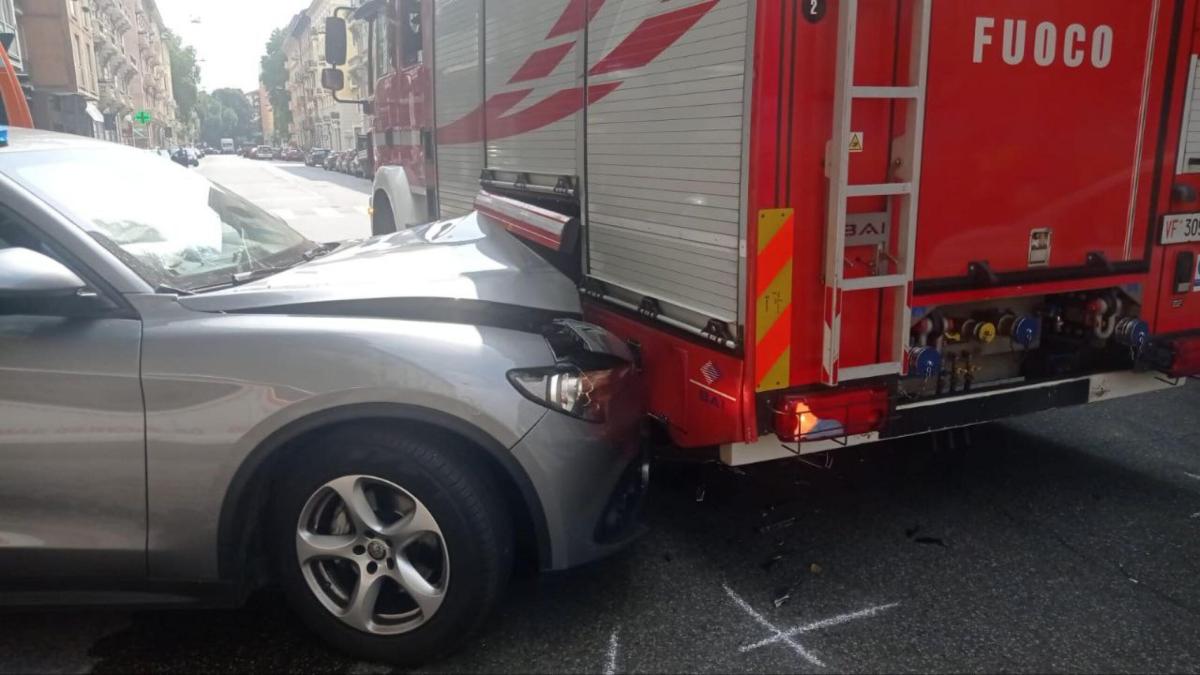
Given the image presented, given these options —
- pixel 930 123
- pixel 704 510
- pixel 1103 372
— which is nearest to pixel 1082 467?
pixel 1103 372

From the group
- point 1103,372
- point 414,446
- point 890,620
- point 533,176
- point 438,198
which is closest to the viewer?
point 414,446

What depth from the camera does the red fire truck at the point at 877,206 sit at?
3156 mm

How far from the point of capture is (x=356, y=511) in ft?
9.43

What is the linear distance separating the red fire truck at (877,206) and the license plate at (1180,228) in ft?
0.04

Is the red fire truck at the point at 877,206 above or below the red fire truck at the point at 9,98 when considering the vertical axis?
below

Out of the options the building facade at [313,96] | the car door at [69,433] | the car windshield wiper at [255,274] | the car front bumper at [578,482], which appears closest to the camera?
the car door at [69,433]

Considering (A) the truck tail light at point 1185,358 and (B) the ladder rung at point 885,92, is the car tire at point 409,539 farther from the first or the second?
(A) the truck tail light at point 1185,358

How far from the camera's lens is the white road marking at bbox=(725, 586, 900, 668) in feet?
10.0

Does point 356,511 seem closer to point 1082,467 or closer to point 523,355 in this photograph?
point 523,355

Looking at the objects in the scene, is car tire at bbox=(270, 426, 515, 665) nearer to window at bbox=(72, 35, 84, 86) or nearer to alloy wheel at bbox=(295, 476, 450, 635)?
alloy wheel at bbox=(295, 476, 450, 635)

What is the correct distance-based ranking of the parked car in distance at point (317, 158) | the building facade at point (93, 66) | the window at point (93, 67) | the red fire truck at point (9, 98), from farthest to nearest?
1. the parked car in distance at point (317, 158)
2. the window at point (93, 67)
3. the building facade at point (93, 66)
4. the red fire truck at point (9, 98)

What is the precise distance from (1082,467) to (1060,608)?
171cm

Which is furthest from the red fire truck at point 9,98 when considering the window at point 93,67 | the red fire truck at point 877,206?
the window at point 93,67

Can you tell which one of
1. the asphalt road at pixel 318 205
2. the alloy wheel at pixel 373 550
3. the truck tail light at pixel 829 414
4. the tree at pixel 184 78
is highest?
the tree at pixel 184 78
